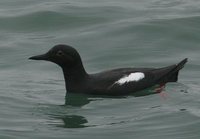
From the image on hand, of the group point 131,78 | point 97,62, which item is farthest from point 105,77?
point 97,62

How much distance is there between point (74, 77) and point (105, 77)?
53 centimetres

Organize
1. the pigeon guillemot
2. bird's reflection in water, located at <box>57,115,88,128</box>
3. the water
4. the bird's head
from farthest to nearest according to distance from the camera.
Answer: the bird's head
the pigeon guillemot
bird's reflection in water, located at <box>57,115,88,128</box>
the water

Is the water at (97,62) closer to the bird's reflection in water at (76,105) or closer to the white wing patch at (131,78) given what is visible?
the bird's reflection in water at (76,105)

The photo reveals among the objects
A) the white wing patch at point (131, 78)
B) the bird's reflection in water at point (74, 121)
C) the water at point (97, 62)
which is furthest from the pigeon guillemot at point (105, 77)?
the bird's reflection in water at point (74, 121)

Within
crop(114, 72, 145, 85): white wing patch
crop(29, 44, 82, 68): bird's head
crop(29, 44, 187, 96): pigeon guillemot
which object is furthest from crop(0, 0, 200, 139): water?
crop(29, 44, 82, 68): bird's head

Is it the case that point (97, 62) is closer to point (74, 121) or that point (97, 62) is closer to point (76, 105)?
point (76, 105)

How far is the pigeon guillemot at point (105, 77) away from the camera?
45.6ft

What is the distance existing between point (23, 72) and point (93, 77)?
189cm

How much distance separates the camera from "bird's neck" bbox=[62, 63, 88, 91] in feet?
46.4

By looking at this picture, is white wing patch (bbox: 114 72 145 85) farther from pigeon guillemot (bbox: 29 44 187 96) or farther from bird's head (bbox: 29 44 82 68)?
bird's head (bbox: 29 44 82 68)

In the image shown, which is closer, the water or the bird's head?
the water

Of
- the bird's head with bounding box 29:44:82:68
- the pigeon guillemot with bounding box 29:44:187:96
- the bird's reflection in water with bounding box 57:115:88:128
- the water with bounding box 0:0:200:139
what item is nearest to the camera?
the water with bounding box 0:0:200:139

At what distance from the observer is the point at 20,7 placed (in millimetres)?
20016

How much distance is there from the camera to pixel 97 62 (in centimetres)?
1620
